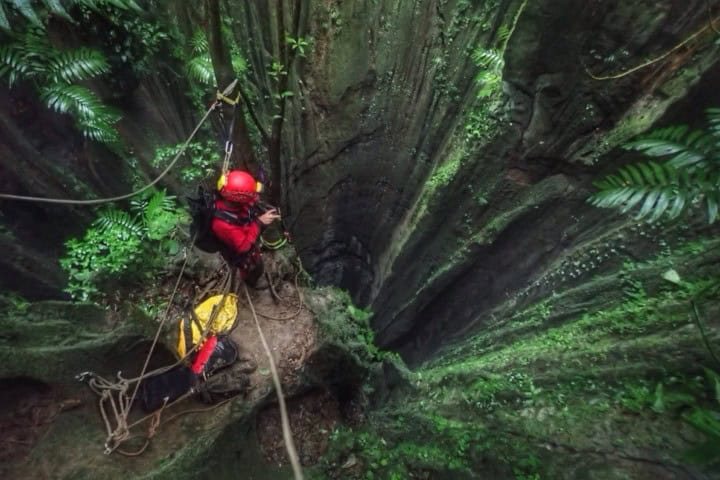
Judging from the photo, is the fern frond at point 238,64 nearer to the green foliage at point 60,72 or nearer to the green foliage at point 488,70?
the green foliage at point 60,72

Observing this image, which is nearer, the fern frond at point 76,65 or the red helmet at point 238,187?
the red helmet at point 238,187

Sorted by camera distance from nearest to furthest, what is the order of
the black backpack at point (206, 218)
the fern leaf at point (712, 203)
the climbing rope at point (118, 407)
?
1. the fern leaf at point (712, 203)
2. the climbing rope at point (118, 407)
3. the black backpack at point (206, 218)

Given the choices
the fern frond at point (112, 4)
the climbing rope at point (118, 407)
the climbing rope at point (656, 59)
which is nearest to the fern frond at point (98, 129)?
the fern frond at point (112, 4)

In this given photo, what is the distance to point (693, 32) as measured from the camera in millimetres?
3242

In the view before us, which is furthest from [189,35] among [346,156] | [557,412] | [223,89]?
[557,412]

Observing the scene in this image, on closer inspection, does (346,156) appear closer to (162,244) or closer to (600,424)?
(162,244)

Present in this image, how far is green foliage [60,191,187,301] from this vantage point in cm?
392

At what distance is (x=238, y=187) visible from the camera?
3.42 m

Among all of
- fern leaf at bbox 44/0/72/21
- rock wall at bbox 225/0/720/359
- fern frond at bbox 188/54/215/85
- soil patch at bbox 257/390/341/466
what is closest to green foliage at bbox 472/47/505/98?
rock wall at bbox 225/0/720/359

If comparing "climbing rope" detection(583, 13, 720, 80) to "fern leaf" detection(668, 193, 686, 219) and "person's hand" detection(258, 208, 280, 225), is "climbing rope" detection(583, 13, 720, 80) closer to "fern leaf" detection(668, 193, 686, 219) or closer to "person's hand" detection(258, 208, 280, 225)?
"fern leaf" detection(668, 193, 686, 219)

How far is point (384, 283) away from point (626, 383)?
15.8ft

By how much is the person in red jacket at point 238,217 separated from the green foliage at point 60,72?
155 cm

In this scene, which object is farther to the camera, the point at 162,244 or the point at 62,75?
the point at 162,244

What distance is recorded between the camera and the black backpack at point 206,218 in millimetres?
3477
